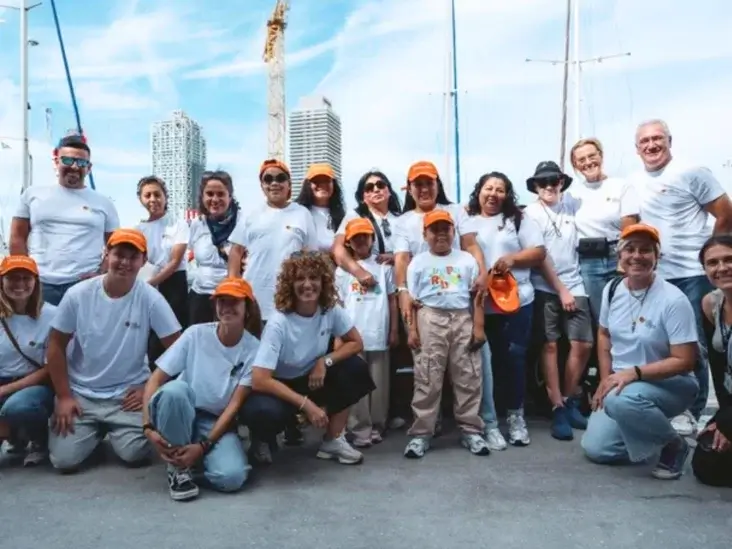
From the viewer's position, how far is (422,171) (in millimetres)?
4445

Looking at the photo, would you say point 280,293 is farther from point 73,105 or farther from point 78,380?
point 73,105

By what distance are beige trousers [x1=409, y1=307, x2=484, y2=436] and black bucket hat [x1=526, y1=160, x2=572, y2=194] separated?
4.19 ft

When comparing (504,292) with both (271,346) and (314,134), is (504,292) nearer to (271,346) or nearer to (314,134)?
(271,346)

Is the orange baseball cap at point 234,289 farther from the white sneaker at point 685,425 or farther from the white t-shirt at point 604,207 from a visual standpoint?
the white sneaker at point 685,425

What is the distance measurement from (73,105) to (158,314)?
10.7 meters

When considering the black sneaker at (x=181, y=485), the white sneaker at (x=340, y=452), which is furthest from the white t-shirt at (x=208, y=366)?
the white sneaker at (x=340, y=452)

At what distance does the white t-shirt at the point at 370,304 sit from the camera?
424 cm

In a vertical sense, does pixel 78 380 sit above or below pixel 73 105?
below

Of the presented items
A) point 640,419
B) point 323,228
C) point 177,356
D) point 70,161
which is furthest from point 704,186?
point 70,161

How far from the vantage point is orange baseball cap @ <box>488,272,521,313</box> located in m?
4.30

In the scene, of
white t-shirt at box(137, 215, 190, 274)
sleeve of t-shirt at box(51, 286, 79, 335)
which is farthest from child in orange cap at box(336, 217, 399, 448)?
sleeve of t-shirt at box(51, 286, 79, 335)

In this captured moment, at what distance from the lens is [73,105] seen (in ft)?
42.5

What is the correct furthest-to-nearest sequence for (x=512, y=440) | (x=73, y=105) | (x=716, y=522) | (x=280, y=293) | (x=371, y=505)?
(x=73, y=105), (x=512, y=440), (x=280, y=293), (x=371, y=505), (x=716, y=522)

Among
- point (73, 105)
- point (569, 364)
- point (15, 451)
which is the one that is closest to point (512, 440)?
point (569, 364)
